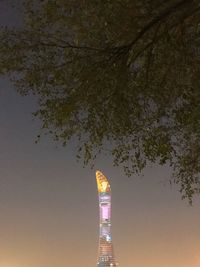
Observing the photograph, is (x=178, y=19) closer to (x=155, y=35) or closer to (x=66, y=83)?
(x=155, y=35)

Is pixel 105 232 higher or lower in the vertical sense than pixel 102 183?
lower

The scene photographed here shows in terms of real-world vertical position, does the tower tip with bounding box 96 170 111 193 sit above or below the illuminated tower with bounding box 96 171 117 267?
above

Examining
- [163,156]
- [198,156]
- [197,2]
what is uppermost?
[197,2]

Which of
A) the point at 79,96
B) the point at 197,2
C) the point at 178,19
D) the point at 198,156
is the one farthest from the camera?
the point at 198,156

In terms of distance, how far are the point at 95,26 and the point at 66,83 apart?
1372 millimetres

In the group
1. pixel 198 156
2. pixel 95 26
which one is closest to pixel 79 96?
pixel 95 26

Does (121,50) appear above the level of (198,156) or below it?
above

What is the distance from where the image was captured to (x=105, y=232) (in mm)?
122562

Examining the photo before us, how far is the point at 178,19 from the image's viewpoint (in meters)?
11.6

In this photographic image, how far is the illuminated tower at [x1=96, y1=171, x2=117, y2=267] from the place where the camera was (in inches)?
4825

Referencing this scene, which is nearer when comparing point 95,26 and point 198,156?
point 95,26

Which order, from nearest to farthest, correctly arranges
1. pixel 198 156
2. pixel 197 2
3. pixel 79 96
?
pixel 197 2
pixel 79 96
pixel 198 156

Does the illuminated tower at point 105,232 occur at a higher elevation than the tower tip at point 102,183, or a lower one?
lower

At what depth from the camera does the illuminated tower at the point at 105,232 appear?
123m
